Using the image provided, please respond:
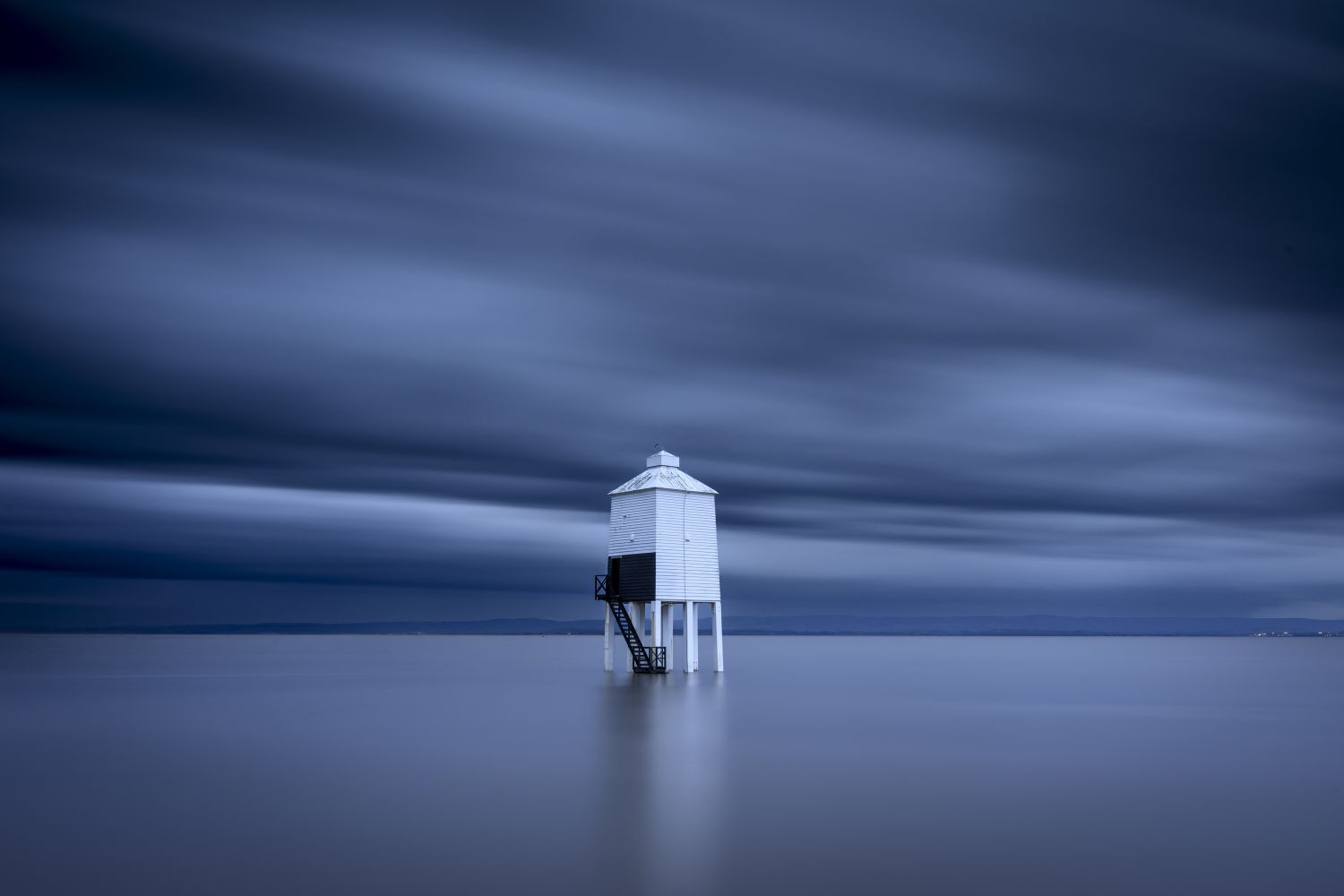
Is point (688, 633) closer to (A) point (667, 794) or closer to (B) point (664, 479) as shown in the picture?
(B) point (664, 479)

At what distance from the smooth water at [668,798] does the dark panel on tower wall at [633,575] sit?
6.93 m

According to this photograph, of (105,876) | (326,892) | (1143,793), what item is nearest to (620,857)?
(326,892)

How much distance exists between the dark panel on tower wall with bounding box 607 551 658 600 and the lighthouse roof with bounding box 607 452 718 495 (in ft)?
8.55

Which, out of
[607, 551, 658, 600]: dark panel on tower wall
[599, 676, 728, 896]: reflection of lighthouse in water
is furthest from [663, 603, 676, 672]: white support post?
[599, 676, 728, 896]: reflection of lighthouse in water

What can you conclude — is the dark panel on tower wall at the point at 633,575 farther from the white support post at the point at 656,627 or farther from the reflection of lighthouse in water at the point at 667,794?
the reflection of lighthouse in water at the point at 667,794

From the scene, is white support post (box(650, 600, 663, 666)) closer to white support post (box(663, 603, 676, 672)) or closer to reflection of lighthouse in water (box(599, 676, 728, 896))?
white support post (box(663, 603, 676, 672))

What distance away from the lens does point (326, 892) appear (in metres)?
11.3

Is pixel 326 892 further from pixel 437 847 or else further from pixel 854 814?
pixel 854 814

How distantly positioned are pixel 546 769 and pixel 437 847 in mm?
7513

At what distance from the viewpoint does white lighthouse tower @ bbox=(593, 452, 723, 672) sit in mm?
43781

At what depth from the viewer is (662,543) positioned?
43.7 meters

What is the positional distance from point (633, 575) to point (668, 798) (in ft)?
89.7

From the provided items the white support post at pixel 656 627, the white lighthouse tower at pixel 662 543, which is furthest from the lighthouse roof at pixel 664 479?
the white support post at pixel 656 627

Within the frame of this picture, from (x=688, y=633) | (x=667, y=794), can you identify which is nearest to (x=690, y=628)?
(x=688, y=633)
